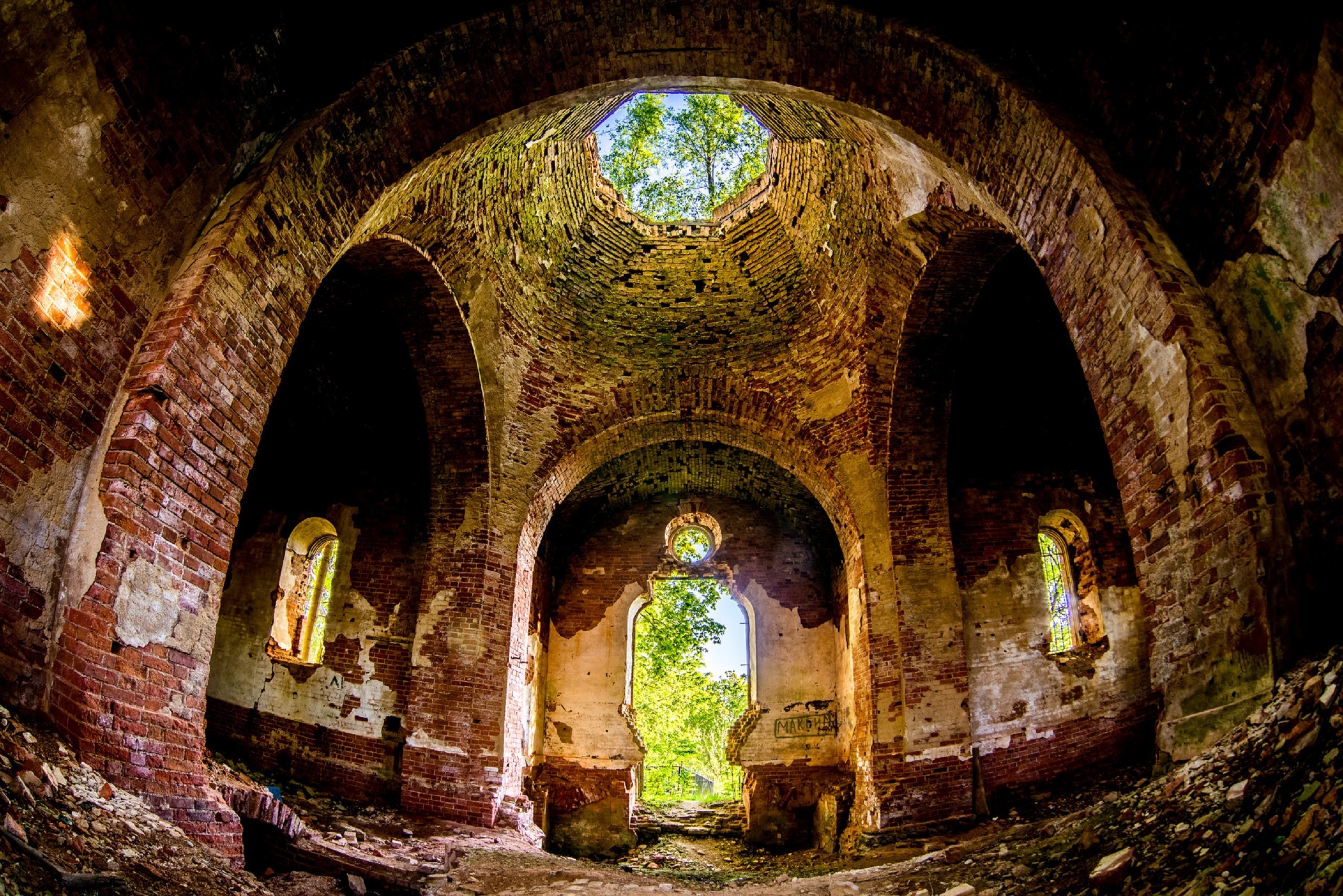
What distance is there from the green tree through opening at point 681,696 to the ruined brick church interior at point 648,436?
13.4 ft

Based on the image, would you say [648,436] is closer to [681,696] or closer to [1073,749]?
[1073,749]

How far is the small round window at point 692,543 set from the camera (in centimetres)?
1326

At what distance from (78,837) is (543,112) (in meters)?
5.28

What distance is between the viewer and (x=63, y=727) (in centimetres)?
373

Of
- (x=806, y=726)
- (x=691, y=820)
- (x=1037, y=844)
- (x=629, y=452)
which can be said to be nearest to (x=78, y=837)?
(x=1037, y=844)

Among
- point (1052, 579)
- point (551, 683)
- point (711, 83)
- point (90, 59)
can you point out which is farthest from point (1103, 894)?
point (551, 683)

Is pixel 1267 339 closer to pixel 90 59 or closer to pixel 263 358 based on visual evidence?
pixel 263 358

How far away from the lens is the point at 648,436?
1063 cm

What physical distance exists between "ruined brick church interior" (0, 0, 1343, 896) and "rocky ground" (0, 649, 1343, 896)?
0.10 feet

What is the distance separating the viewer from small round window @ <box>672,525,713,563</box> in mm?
13258

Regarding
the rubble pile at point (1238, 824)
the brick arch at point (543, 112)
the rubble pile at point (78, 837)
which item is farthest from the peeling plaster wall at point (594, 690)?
the rubble pile at point (78, 837)

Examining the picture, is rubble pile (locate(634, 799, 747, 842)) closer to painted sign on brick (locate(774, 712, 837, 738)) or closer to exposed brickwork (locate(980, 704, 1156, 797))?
painted sign on brick (locate(774, 712, 837, 738))

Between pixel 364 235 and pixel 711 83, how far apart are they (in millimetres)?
3032

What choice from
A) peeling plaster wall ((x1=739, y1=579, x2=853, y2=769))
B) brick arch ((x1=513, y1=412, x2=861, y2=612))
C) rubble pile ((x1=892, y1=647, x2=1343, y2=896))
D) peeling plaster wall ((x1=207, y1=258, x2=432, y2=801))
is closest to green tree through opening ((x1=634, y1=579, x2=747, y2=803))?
peeling plaster wall ((x1=739, y1=579, x2=853, y2=769))
